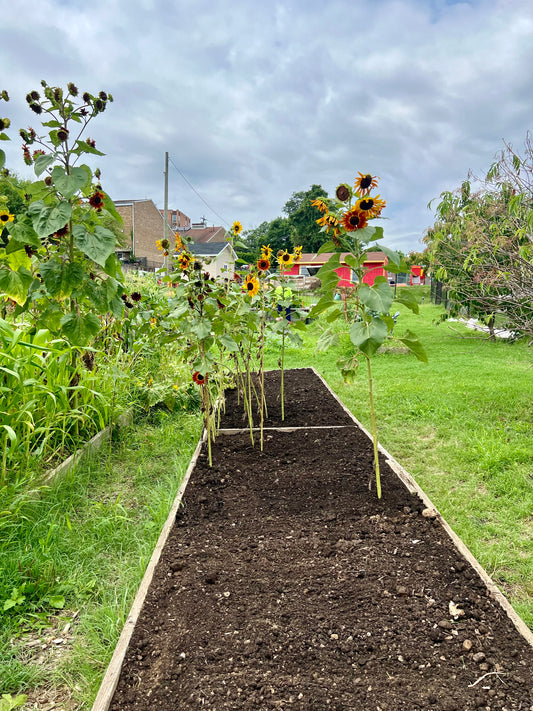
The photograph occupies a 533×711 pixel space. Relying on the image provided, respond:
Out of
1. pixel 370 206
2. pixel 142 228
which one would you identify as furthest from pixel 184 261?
pixel 142 228

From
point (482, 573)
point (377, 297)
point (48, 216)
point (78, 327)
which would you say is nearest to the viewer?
point (482, 573)

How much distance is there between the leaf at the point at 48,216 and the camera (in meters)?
1.93

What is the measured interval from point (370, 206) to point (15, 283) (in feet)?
5.78

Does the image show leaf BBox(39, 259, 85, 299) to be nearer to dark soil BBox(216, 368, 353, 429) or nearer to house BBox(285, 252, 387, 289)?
house BBox(285, 252, 387, 289)

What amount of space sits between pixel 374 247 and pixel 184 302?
1.06m

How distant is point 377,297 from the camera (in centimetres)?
165

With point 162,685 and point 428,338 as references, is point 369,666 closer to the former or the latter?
point 162,685

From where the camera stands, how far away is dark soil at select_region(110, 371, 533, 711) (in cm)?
113

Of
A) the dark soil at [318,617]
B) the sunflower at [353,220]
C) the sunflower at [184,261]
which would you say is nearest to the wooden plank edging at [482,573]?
the dark soil at [318,617]

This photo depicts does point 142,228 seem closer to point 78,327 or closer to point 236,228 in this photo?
point 236,228

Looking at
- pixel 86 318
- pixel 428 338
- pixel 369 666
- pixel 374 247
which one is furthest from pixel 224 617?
pixel 428 338

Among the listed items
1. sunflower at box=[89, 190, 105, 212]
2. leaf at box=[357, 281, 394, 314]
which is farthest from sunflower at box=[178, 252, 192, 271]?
leaf at box=[357, 281, 394, 314]

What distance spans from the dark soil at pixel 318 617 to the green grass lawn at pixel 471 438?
40cm

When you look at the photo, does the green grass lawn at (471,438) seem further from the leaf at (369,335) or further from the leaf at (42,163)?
the leaf at (42,163)
